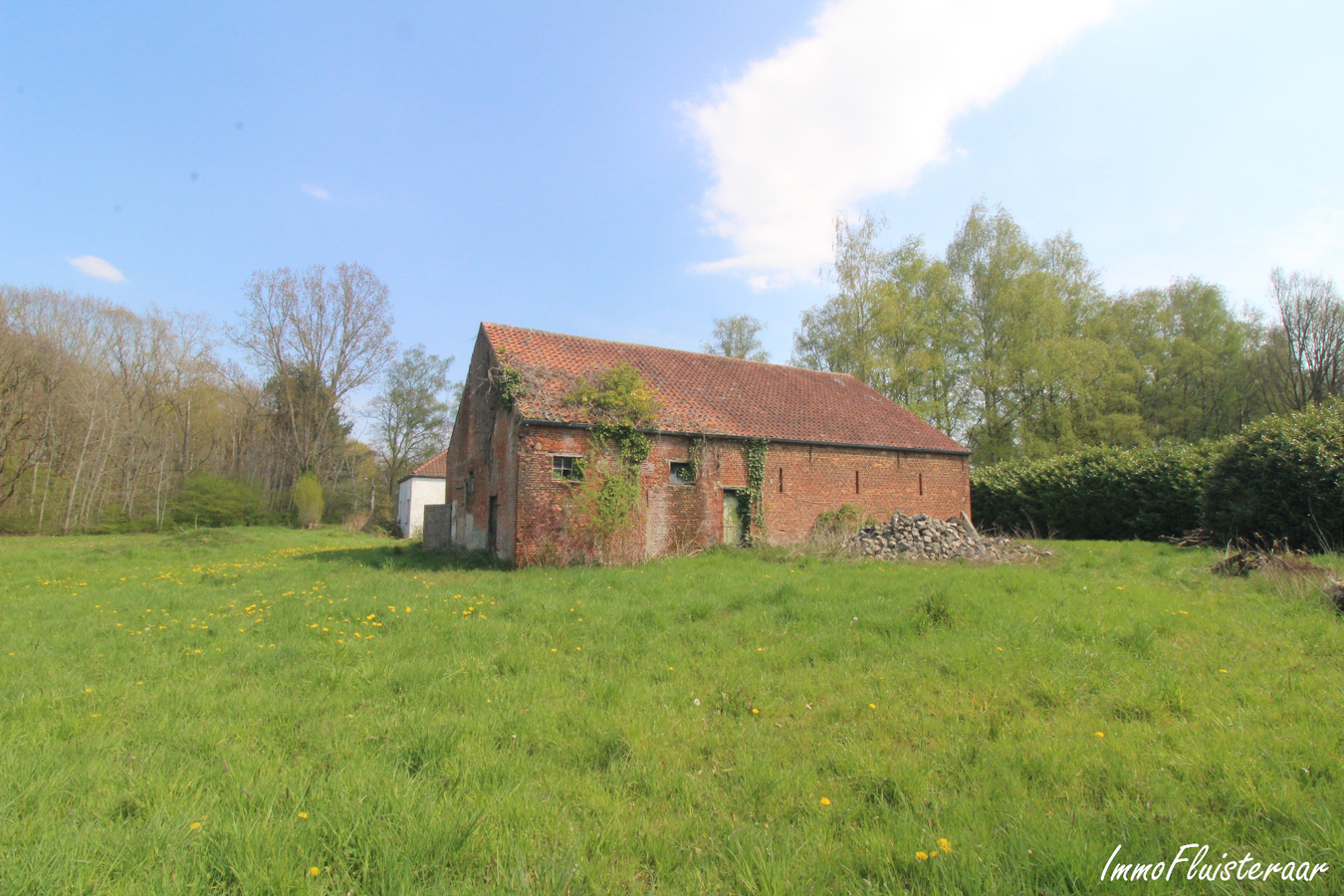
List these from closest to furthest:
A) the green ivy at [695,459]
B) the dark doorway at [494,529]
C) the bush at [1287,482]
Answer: the bush at [1287,482] < the dark doorway at [494,529] < the green ivy at [695,459]

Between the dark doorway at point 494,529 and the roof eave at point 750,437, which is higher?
the roof eave at point 750,437

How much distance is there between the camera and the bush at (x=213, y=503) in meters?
32.7

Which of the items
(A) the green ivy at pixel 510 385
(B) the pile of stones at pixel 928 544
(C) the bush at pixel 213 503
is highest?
(A) the green ivy at pixel 510 385

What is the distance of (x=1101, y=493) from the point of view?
2109 cm

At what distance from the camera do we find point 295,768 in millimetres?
3869

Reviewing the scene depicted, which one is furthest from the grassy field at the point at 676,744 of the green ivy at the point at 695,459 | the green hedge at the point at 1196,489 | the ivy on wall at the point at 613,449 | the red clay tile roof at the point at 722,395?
the red clay tile roof at the point at 722,395

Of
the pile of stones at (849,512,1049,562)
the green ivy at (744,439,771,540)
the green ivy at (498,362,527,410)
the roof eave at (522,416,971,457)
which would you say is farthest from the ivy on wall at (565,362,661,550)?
the pile of stones at (849,512,1049,562)

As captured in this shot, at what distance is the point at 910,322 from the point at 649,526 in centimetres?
2150

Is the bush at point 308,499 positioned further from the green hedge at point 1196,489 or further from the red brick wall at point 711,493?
the green hedge at point 1196,489

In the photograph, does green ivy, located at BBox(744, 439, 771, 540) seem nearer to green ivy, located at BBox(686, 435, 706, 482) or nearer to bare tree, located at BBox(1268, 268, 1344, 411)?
green ivy, located at BBox(686, 435, 706, 482)

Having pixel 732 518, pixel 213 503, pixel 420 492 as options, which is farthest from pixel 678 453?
pixel 213 503

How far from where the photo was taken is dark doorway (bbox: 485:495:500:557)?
16469mm

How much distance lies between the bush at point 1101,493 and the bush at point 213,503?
123ft

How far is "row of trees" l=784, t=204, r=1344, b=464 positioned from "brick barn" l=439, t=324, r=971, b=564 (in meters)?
9.82
